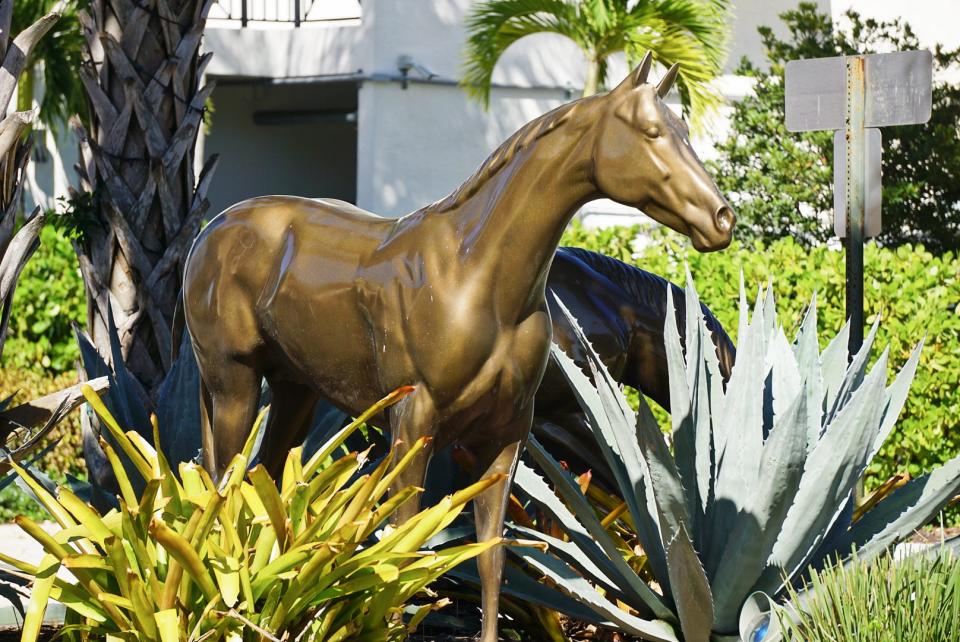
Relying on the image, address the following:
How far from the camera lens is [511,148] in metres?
3.03

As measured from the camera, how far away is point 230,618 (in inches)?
106

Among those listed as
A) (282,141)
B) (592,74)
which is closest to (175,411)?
(592,74)

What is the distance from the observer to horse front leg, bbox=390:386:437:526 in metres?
3.00

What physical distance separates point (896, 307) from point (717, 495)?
448 centimetres

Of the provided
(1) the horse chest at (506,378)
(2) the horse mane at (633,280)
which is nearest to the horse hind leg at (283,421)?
(1) the horse chest at (506,378)

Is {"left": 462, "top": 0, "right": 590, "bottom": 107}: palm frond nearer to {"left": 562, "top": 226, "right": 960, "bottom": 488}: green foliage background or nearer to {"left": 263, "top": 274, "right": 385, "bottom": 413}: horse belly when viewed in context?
{"left": 562, "top": 226, "right": 960, "bottom": 488}: green foliage background

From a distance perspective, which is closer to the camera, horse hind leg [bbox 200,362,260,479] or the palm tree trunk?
horse hind leg [bbox 200,362,260,479]

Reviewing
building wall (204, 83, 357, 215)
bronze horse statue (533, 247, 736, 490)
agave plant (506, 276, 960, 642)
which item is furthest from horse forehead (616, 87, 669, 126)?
building wall (204, 83, 357, 215)

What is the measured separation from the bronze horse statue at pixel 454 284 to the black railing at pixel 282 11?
1340 cm

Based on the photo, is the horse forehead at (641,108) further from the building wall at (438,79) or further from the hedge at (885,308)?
the building wall at (438,79)

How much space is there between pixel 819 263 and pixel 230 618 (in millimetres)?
5805

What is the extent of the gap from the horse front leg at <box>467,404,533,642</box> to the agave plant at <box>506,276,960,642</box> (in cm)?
28

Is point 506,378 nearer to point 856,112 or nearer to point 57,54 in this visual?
point 856,112

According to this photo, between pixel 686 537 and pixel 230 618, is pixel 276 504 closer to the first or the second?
pixel 230 618
